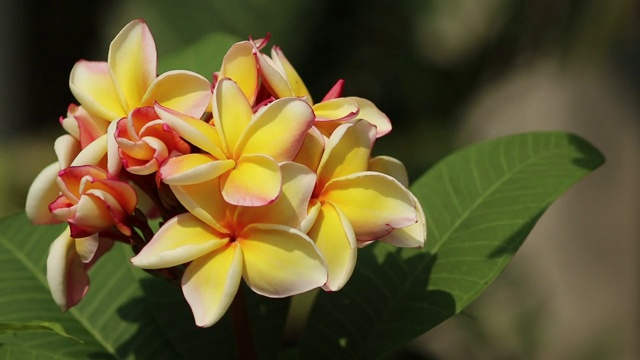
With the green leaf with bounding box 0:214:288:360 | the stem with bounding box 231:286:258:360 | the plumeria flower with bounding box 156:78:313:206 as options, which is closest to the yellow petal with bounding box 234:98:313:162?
the plumeria flower with bounding box 156:78:313:206

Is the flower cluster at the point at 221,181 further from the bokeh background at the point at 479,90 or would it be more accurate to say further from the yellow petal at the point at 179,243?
the bokeh background at the point at 479,90

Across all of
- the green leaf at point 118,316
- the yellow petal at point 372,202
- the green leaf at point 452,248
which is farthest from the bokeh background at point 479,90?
the yellow petal at point 372,202

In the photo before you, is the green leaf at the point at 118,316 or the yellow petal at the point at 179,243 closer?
the yellow petal at the point at 179,243

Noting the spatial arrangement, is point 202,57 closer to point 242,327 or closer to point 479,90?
point 242,327

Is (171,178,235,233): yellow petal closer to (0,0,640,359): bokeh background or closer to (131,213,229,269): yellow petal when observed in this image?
(131,213,229,269): yellow petal

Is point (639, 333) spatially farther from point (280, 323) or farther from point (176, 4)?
point (280, 323)

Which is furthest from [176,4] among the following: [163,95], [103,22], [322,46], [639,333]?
[639,333]
